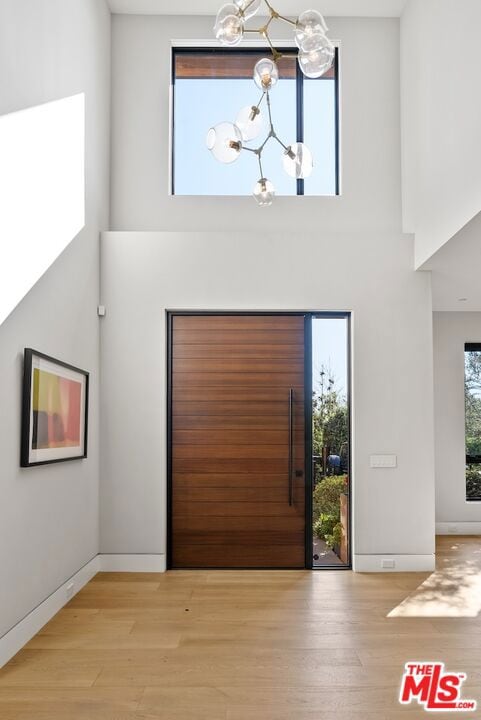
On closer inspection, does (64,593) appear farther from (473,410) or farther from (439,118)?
(473,410)

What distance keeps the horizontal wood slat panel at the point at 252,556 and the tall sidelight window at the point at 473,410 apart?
2772 millimetres

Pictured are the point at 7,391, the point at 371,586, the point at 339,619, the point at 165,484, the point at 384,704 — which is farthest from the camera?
the point at 165,484

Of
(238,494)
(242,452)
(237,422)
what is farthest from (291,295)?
(238,494)

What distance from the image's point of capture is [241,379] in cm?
572

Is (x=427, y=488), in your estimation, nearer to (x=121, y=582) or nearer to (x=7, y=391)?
(x=121, y=582)

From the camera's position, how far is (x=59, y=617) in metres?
4.31

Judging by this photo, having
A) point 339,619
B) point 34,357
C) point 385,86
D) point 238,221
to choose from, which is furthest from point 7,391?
point 385,86

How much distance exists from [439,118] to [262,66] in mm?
1794

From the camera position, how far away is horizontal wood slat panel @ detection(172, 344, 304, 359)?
226 inches

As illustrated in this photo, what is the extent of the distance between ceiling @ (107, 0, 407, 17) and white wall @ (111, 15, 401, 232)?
0.32ft

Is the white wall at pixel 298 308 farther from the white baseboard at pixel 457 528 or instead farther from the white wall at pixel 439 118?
the white baseboard at pixel 457 528

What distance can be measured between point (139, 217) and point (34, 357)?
2.49m

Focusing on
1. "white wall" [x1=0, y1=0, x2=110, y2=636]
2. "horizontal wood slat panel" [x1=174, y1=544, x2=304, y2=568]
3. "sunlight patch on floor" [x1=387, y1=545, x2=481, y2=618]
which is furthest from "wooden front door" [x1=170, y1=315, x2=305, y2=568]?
"sunlight patch on floor" [x1=387, y1=545, x2=481, y2=618]

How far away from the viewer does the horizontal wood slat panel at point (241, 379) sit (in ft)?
18.8
